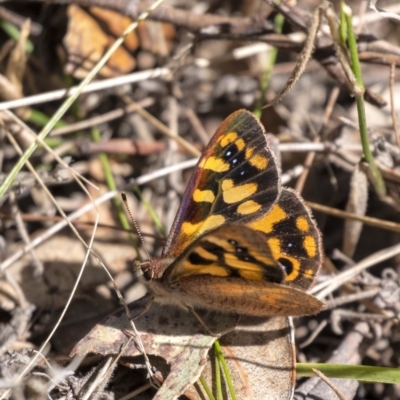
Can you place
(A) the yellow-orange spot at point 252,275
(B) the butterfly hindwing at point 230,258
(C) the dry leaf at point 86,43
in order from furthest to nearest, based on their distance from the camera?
(C) the dry leaf at point 86,43 < (A) the yellow-orange spot at point 252,275 < (B) the butterfly hindwing at point 230,258

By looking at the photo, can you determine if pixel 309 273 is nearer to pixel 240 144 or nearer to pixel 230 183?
pixel 230 183

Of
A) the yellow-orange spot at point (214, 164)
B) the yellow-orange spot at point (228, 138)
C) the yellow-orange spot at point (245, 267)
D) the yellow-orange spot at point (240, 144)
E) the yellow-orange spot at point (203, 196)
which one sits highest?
the yellow-orange spot at point (228, 138)

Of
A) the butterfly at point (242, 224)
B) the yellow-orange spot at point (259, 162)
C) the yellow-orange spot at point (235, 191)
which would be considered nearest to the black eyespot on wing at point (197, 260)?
the butterfly at point (242, 224)

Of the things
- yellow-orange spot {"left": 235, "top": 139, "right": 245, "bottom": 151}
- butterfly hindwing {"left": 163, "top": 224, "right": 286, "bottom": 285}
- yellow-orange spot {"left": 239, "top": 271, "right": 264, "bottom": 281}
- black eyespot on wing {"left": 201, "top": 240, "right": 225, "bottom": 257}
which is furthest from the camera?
yellow-orange spot {"left": 235, "top": 139, "right": 245, "bottom": 151}

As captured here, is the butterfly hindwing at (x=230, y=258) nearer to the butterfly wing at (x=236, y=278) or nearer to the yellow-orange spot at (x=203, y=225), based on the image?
the butterfly wing at (x=236, y=278)

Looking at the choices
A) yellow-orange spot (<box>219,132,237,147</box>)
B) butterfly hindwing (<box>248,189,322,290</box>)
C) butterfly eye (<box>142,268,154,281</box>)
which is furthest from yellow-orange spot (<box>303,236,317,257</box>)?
butterfly eye (<box>142,268,154,281</box>)

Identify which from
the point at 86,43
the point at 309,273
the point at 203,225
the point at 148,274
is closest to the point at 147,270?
the point at 148,274

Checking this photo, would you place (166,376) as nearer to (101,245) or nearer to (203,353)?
(203,353)

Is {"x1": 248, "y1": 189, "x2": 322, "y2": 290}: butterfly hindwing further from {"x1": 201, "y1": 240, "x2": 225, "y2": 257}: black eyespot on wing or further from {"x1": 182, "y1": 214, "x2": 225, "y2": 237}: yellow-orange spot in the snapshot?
{"x1": 201, "y1": 240, "x2": 225, "y2": 257}: black eyespot on wing
